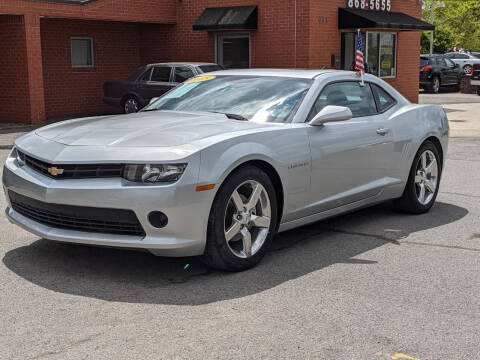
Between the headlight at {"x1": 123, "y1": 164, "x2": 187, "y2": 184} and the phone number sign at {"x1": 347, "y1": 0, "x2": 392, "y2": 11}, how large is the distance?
17.5m

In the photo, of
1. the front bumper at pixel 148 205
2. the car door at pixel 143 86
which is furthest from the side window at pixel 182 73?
the front bumper at pixel 148 205

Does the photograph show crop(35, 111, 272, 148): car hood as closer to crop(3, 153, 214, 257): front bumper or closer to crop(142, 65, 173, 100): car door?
crop(3, 153, 214, 257): front bumper

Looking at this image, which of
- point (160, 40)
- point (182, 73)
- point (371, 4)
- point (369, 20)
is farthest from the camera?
point (160, 40)

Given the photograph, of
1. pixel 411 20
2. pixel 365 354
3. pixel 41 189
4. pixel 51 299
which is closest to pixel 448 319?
pixel 365 354

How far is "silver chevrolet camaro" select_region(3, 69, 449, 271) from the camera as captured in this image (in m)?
4.72

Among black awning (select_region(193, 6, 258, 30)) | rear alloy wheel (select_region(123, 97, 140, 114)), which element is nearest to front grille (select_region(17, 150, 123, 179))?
rear alloy wheel (select_region(123, 97, 140, 114))

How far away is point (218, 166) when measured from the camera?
191 inches

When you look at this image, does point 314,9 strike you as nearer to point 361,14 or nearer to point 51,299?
point 361,14

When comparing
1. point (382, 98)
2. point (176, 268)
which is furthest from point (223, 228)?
point (382, 98)

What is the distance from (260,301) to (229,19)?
55.7ft

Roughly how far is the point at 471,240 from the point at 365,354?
9.54 ft

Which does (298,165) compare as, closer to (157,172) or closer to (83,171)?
(157,172)

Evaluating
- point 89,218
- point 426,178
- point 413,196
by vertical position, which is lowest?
point 413,196

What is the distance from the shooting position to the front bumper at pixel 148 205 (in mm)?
4656
